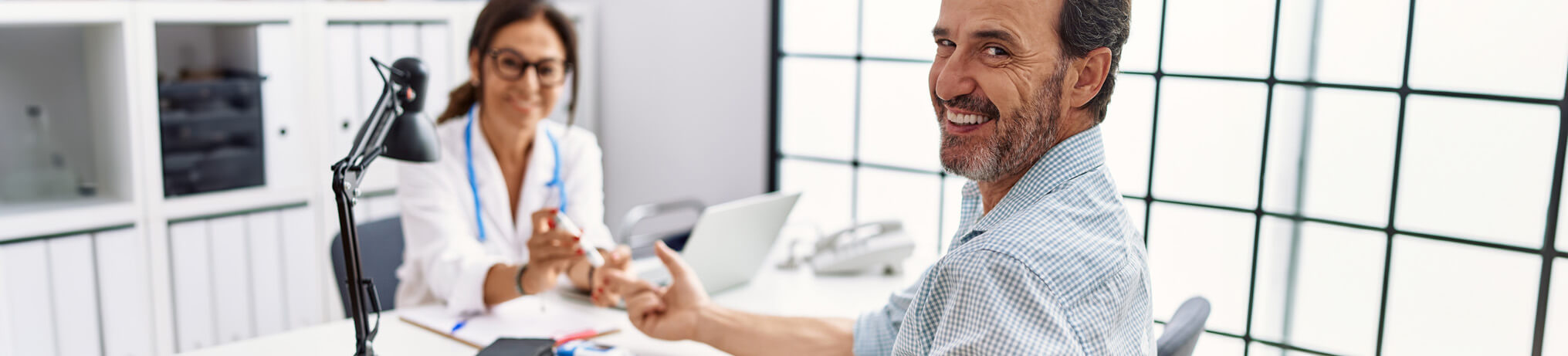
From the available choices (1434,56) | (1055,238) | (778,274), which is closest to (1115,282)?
(1055,238)

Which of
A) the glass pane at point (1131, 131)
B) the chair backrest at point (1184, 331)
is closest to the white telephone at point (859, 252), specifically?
the glass pane at point (1131, 131)

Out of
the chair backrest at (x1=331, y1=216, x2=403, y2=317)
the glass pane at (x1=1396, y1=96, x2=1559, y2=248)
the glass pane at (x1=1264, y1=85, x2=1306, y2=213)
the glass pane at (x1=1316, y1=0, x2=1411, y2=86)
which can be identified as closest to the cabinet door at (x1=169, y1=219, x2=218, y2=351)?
the chair backrest at (x1=331, y1=216, x2=403, y2=317)

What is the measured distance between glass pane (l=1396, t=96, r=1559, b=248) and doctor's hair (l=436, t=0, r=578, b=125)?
169 centimetres

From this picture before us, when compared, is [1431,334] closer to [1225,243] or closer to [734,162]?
[1225,243]

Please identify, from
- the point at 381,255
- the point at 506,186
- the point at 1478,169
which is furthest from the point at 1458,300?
the point at 381,255

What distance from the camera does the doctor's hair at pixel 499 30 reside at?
2.14m

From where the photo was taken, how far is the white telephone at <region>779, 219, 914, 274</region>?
2.31 meters

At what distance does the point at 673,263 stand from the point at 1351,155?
1475mm

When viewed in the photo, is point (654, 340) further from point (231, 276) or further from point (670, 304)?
point (231, 276)

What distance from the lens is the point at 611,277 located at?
1.87 m

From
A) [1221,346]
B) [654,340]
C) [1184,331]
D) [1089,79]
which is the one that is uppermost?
[1089,79]

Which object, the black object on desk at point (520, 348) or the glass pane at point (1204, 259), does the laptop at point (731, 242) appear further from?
the glass pane at point (1204, 259)

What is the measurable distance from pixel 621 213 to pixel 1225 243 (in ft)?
6.34

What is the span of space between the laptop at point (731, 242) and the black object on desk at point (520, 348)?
1.10 ft
